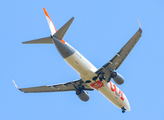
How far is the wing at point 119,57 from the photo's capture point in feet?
101

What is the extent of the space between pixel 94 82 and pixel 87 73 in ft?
7.29

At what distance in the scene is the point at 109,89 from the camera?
36281 mm

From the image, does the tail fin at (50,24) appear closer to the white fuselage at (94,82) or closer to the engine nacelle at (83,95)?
the white fuselage at (94,82)

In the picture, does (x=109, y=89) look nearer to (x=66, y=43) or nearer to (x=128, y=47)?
(x=128, y=47)

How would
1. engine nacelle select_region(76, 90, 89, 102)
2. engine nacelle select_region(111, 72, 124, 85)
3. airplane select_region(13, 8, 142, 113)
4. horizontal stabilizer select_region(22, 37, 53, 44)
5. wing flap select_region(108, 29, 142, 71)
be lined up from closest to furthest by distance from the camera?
horizontal stabilizer select_region(22, 37, 53, 44)
airplane select_region(13, 8, 142, 113)
wing flap select_region(108, 29, 142, 71)
engine nacelle select_region(111, 72, 124, 85)
engine nacelle select_region(76, 90, 89, 102)

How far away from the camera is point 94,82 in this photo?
34.7m

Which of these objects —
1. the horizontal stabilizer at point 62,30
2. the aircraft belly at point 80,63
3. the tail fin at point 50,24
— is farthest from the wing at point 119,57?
the tail fin at point 50,24

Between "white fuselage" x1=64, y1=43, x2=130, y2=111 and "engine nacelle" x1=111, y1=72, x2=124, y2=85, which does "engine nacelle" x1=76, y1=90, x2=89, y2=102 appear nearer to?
"white fuselage" x1=64, y1=43, x2=130, y2=111

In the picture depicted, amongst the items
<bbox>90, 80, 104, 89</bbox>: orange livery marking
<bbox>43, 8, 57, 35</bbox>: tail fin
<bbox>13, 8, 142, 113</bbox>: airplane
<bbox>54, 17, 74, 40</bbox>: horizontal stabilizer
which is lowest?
<bbox>90, 80, 104, 89</bbox>: orange livery marking

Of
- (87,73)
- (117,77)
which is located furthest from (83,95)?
(117,77)

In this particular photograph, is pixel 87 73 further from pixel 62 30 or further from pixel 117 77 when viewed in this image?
pixel 62 30

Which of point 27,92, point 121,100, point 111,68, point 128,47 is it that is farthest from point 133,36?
→ point 27,92

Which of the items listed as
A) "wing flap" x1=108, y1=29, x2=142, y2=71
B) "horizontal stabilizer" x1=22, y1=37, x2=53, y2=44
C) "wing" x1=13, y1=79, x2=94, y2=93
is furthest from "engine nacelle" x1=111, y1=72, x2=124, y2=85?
"horizontal stabilizer" x1=22, y1=37, x2=53, y2=44

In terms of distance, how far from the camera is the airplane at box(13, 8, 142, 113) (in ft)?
101
